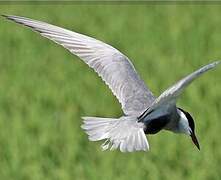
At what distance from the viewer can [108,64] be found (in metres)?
4.46

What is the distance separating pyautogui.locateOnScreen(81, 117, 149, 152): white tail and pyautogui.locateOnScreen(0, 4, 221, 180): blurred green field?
1.64 m

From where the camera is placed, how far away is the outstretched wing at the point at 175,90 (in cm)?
334

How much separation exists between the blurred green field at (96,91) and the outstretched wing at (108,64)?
1.11 meters

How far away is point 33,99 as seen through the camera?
6938 mm

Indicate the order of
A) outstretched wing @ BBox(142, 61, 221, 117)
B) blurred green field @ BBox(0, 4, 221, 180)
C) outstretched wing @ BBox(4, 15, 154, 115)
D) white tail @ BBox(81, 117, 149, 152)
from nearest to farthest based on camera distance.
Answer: outstretched wing @ BBox(142, 61, 221, 117)
white tail @ BBox(81, 117, 149, 152)
outstretched wing @ BBox(4, 15, 154, 115)
blurred green field @ BBox(0, 4, 221, 180)

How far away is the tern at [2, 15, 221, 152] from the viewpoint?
3572 mm

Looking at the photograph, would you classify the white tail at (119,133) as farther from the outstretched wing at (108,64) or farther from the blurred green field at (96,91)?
the blurred green field at (96,91)

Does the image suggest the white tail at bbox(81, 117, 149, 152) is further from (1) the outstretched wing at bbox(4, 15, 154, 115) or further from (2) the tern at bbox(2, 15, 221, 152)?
(1) the outstretched wing at bbox(4, 15, 154, 115)

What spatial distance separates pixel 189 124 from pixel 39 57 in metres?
4.59

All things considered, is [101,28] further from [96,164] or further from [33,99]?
[96,164]

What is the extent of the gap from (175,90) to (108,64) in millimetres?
1043

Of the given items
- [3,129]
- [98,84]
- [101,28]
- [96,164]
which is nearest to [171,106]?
[96,164]

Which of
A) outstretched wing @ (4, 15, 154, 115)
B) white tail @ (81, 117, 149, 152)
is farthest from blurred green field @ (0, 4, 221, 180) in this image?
white tail @ (81, 117, 149, 152)

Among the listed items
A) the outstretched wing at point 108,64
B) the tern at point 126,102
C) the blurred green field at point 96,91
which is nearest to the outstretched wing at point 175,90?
the tern at point 126,102
